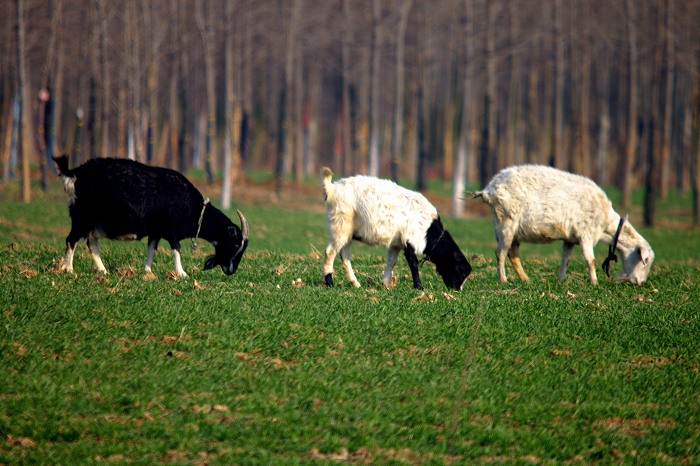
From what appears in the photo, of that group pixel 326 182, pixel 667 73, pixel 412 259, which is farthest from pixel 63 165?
pixel 667 73

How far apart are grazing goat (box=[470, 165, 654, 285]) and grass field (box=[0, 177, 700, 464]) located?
1.49 meters

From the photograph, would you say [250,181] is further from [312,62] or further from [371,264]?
[371,264]

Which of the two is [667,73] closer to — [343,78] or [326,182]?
[343,78]

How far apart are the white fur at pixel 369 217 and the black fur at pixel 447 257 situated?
173 mm

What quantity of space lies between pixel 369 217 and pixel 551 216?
3649 millimetres

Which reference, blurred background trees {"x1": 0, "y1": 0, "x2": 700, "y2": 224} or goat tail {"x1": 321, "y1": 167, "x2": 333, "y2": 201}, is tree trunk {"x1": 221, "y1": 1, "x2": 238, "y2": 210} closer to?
blurred background trees {"x1": 0, "y1": 0, "x2": 700, "y2": 224}

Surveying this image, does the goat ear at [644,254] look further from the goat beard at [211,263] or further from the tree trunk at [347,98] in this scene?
the tree trunk at [347,98]

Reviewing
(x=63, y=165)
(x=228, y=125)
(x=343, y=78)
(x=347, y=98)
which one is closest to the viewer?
(x=63, y=165)

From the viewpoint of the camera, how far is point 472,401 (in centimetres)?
843

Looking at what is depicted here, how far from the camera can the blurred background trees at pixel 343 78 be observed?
32219mm

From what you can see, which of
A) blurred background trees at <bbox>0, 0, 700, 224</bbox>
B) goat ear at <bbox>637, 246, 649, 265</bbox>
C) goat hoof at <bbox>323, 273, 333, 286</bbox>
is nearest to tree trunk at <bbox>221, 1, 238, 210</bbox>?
blurred background trees at <bbox>0, 0, 700, 224</bbox>

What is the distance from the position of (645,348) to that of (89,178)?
7.80 m

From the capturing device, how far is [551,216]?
14.1 meters

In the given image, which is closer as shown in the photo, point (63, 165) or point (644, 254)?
point (63, 165)
